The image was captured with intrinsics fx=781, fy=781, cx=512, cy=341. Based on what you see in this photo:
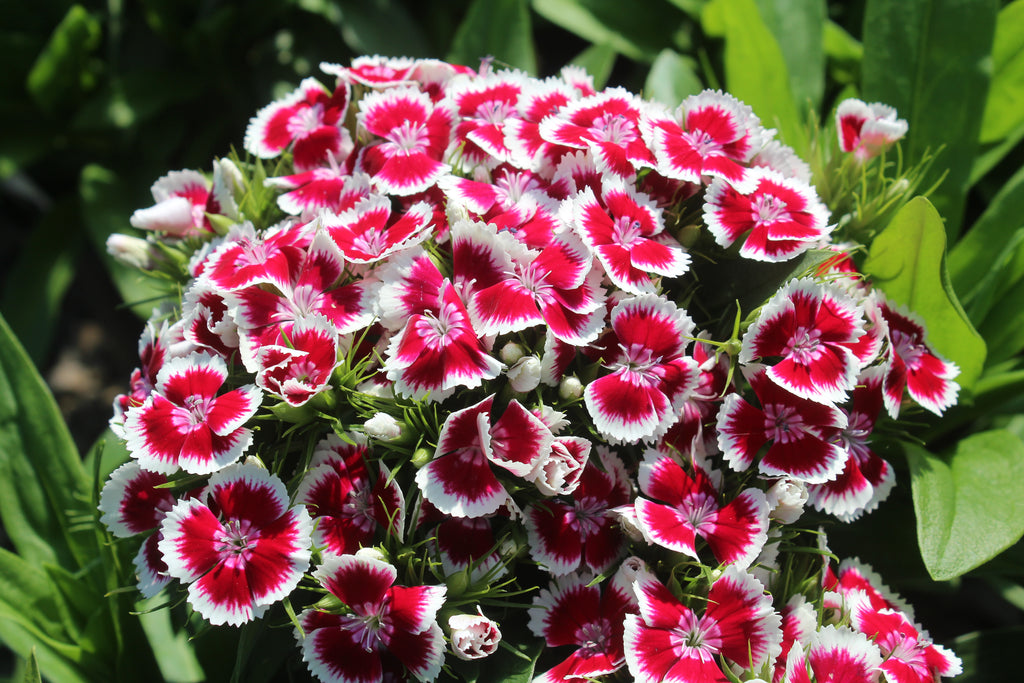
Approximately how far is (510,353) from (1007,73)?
1.62 meters

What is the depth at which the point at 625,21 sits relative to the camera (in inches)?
98.5

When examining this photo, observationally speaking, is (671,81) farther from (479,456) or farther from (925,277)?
(479,456)

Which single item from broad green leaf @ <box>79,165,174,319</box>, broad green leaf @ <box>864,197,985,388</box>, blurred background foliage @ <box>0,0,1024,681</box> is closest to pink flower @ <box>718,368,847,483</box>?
blurred background foliage @ <box>0,0,1024,681</box>

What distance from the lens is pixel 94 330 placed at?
11.1 feet

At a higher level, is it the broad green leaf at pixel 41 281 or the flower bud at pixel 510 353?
the flower bud at pixel 510 353

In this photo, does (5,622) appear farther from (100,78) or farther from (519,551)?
(100,78)

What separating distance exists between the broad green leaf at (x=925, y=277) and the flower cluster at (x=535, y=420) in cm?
13

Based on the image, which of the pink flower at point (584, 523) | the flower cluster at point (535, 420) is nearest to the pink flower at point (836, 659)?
the flower cluster at point (535, 420)

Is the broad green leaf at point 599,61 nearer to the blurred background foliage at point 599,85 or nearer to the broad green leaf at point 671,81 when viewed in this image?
the blurred background foliage at point 599,85

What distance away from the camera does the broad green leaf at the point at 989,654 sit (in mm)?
1631

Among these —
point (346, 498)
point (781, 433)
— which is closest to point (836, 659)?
point (781, 433)

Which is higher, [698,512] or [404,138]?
[404,138]

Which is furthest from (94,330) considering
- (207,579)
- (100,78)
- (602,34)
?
(207,579)

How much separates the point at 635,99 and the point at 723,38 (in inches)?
40.5
